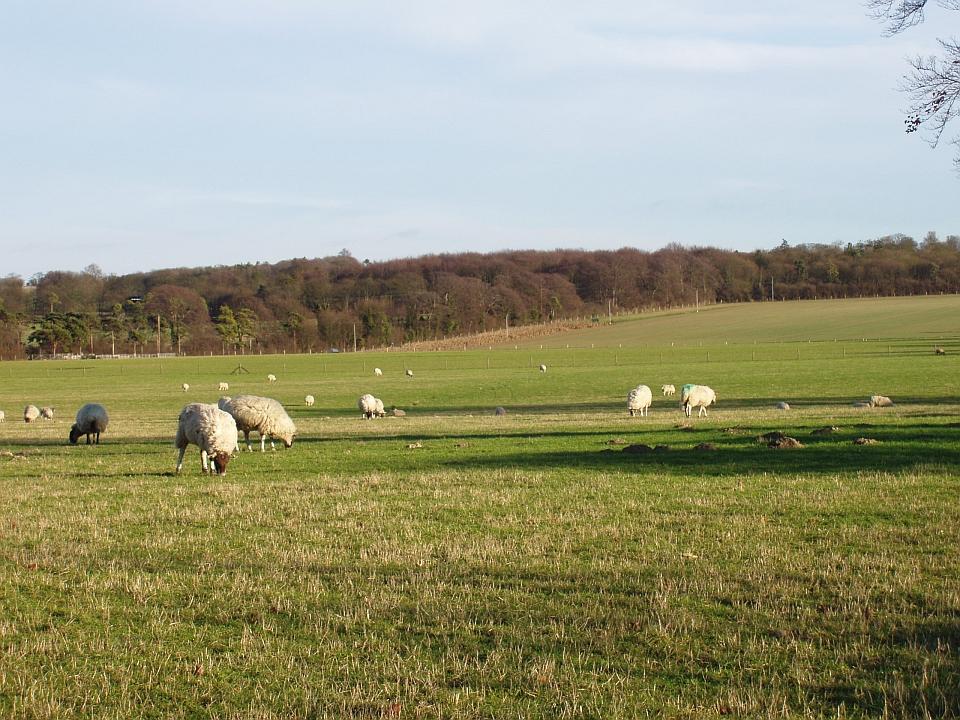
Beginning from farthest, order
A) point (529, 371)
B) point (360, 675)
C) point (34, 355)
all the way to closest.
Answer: point (34, 355), point (529, 371), point (360, 675)

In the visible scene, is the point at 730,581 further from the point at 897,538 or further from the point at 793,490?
the point at 793,490

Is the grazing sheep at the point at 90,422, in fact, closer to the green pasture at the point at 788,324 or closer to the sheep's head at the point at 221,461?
the sheep's head at the point at 221,461

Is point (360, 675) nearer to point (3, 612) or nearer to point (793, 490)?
point (3, 612)

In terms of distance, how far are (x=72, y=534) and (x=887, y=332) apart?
117 m

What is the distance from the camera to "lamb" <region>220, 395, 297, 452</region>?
985 inches

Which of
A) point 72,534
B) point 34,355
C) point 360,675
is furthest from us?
point 34,355

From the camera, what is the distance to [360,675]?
732 centimetres

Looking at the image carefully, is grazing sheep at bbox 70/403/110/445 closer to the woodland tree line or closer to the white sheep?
the white sheep

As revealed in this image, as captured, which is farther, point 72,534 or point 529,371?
point 529,371

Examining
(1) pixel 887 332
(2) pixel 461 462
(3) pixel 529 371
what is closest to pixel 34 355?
(3) pixel 529 371

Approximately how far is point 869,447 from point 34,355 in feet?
466

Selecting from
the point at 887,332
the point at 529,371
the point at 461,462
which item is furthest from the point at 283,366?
the point at 461,462

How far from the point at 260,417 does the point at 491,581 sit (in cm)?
1618

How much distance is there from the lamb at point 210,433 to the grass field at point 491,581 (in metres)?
0.68
